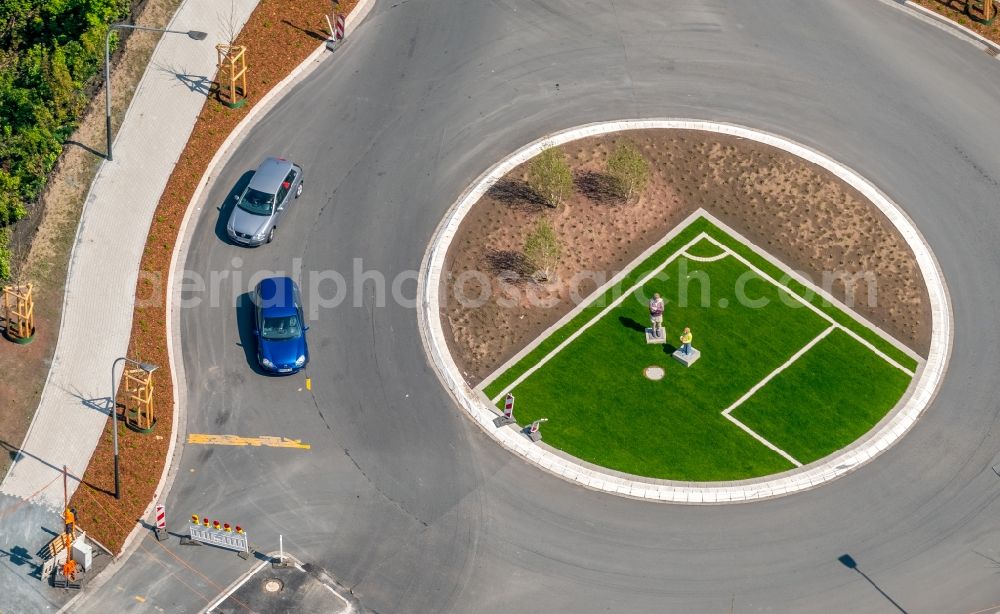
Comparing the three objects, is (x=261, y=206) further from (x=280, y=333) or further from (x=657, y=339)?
(x=657, y=339)

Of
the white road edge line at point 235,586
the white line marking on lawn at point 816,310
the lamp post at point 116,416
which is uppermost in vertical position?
the white line marking on lawn at point 816,310

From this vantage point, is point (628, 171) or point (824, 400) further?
point (628, 171)

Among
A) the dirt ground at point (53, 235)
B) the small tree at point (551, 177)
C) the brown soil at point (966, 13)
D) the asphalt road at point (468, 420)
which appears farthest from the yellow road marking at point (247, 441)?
the brown soil at point (966, 13)

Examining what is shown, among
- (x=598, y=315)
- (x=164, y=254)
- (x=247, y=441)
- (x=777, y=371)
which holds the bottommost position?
(x=247, y=441)

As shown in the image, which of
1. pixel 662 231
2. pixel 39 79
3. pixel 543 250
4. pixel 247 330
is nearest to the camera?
pixel 247 330

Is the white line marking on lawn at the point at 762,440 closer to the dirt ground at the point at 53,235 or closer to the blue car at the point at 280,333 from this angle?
the blue car at the point at 280,333

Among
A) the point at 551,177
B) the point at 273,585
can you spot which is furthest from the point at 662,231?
the point at 273,585

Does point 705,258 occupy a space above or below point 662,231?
below

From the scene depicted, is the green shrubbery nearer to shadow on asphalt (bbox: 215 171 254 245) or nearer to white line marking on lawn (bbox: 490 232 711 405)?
shadow on asphalt (bbox: 215 171 254 245)
